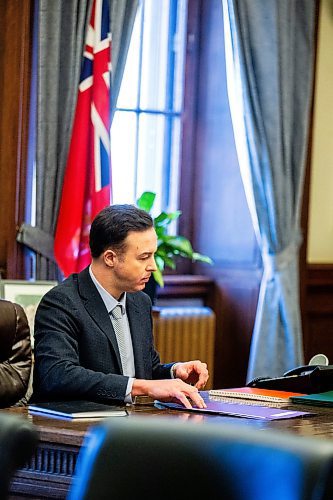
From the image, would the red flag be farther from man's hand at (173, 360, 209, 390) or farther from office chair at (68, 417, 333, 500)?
office chair at (68, 417, 333, 500)

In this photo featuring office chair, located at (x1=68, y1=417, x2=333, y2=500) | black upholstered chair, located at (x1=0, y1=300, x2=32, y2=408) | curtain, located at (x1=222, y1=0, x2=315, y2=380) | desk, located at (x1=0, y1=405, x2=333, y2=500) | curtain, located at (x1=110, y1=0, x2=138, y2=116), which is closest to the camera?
office chair, located at (x1=68, y1=417, x2=333, y2=500)

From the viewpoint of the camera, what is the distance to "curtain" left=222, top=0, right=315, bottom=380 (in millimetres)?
6438

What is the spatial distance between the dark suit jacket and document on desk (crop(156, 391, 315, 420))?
0.23 metres

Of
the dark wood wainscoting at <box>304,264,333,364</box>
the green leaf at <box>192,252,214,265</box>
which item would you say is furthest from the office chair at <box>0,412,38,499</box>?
the dark wood wainscoting at <box>304,264,333,364</box>

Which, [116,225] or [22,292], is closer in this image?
[116,225]

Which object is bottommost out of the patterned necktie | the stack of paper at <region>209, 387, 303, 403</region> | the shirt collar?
the stack of paper at <region>209, 387, 303, 403</region>

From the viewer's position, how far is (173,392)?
3361 millimetres

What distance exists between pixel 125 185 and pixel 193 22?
43.6 inches

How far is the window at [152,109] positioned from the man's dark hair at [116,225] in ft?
8.07

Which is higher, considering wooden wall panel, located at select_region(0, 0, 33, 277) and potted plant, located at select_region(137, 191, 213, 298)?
wooden wall panel, located at select_region(0, 0, 33, 277)

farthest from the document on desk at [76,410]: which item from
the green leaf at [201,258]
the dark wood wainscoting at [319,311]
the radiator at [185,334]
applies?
the dark wood wainscoting at [319,311]

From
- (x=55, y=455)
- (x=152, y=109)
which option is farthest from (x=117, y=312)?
(x=152, y=109)

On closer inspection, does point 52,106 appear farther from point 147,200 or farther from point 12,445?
point 12,445

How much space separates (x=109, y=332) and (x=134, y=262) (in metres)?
0.28
